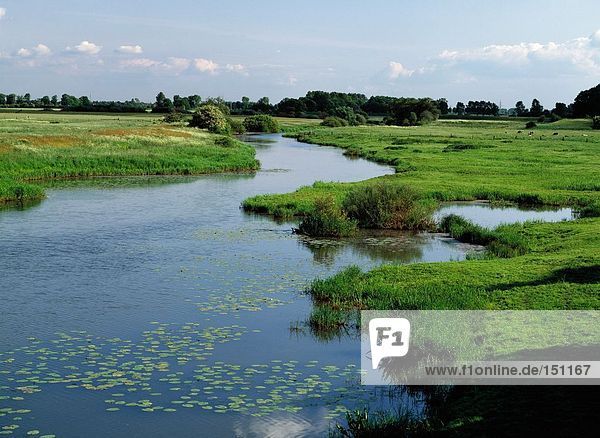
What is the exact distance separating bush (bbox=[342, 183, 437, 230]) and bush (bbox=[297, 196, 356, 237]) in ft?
3.68

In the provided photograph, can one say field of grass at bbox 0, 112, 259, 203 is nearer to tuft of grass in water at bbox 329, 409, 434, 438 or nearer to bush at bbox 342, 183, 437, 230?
bush at bbox 342, 183, 437, 230

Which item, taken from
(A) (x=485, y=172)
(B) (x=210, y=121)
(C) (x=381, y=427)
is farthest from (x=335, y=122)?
(C) (x=381, y=427)

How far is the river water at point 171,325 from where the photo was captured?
41.6ft

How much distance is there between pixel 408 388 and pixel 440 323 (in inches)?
99.9

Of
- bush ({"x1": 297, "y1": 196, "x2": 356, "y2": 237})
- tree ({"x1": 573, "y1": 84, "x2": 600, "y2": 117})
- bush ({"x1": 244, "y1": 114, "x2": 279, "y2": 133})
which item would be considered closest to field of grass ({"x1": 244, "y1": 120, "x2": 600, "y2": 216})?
bush ({"x1": 297, "y1": 196, "x2": 356, "y2": 237})

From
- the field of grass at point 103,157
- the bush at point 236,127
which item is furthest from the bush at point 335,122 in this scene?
the field of grass at point 103,157

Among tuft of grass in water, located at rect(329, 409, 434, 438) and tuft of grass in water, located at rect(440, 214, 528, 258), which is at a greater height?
tuft of grass in water, located at rect(440, 214, 528, 258)

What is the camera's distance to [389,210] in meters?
31.7

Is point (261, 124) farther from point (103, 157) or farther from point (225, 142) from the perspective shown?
point (103, 157)

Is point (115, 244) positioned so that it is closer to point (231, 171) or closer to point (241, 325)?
point (241, 325)

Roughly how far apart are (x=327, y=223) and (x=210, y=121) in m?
75.4

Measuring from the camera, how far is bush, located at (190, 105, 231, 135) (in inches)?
4035

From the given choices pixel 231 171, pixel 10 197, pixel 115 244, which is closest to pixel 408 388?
pixel 115 244

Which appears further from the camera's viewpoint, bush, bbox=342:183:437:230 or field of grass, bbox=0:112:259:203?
field of grass, bbox=0:112:259:203
